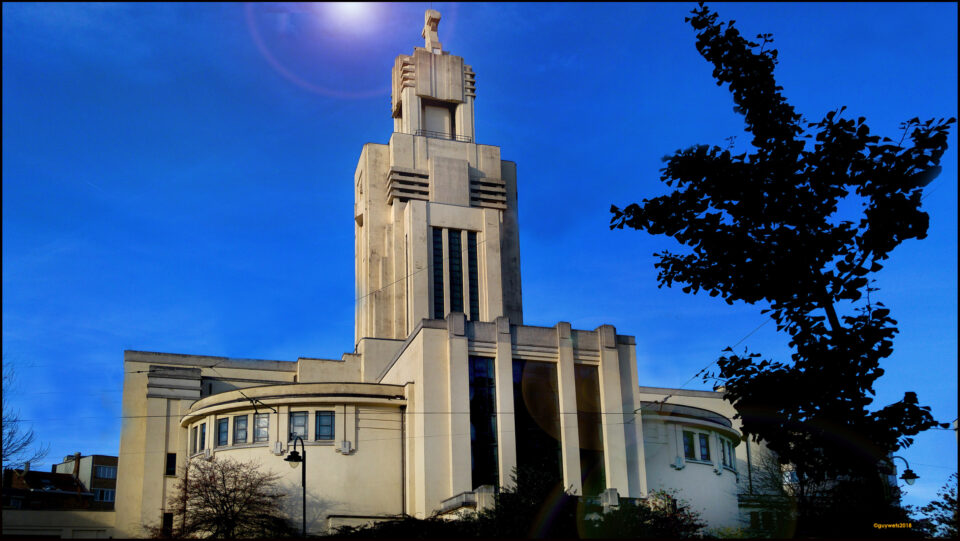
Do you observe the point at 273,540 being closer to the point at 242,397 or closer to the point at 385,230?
the point at 242,397

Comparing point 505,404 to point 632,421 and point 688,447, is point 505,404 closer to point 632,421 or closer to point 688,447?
point 632,421

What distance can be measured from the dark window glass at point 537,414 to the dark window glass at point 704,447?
8.61m

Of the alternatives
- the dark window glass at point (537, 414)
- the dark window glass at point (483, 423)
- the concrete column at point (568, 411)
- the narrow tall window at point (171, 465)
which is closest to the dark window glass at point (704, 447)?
the concrete column at point (568, 411)

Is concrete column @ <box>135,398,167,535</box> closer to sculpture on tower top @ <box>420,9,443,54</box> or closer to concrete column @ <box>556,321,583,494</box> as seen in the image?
concrete column @ <box>556,321,583,494</box>

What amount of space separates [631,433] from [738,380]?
30.1m

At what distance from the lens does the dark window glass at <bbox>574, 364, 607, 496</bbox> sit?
46406 mm

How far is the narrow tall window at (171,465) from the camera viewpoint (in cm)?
5547

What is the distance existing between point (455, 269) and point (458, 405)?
21044 millimetres

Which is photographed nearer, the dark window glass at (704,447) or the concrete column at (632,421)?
the concrete column at (632,421)

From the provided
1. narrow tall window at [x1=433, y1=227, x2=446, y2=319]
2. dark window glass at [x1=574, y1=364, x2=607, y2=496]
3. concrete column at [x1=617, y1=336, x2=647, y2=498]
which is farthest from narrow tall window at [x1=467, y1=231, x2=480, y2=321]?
dark window glass at [x1=574, y1=364, x2=607, y2=496]

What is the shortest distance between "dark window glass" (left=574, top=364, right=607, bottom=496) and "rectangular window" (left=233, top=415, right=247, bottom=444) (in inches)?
633

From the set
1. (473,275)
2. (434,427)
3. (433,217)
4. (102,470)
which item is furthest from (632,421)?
(102,470)

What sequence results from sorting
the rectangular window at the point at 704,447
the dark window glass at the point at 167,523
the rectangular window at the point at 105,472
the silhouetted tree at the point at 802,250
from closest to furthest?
1. the silhouetted tree at the point at 802,250
2. the rectangular window at the point at 704,447
3. the dark window glass at the point at 167,523
4. the rectangular window at the point at 105,472

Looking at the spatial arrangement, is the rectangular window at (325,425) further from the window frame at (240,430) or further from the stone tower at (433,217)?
the stone tower at (433,217)
